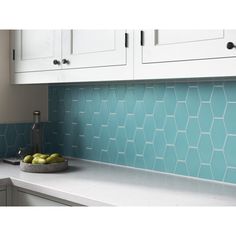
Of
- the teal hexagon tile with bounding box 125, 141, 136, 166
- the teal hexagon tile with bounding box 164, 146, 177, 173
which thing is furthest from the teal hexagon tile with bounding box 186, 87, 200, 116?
the teal hexagon tile with bounding box 125, 141, 136, 166

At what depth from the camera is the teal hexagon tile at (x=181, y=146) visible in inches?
83.0

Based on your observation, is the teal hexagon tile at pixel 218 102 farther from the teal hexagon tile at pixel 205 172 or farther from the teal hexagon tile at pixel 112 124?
the teal hexagon tile at pixel 112 124

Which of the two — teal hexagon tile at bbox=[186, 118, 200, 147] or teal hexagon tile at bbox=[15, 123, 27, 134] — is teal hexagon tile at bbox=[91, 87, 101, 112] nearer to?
teal hexagon tile at bbox=[15, 123, 27, 134]

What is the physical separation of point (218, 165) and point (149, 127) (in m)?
0.45

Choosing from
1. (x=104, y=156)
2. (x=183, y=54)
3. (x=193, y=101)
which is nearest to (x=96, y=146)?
(x=104, y=156)

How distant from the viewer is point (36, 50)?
2.42 metres

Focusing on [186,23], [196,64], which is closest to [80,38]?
[196,64]

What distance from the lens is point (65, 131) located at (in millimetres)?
2818

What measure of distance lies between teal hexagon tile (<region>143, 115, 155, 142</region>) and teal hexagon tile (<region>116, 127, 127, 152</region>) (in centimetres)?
17

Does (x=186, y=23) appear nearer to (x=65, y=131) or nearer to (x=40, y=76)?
(x=40, y=76)

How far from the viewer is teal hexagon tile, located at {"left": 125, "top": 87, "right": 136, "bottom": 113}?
7.75ft

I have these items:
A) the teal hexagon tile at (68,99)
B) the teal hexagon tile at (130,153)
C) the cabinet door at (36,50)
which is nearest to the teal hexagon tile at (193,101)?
the teal hexagon tile at (130,153)

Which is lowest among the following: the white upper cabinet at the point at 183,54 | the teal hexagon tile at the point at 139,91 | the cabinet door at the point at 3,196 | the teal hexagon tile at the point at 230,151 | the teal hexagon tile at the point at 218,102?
the cabinet door at the point at 3,196

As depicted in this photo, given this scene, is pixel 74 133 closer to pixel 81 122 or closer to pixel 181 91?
pixel 81 122
